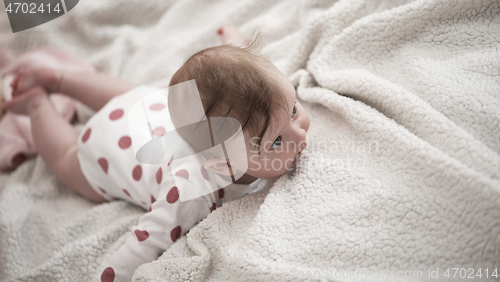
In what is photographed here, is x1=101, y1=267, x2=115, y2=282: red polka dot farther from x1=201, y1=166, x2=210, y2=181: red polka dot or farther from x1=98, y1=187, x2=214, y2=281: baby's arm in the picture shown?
x1=201, y1=166, x2=210, y2=181: red polka dot

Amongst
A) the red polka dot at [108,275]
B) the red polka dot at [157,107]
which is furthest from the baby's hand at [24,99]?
the red polka dot at [108,275]

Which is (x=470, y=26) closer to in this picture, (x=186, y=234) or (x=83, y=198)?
(x=186, y=234)

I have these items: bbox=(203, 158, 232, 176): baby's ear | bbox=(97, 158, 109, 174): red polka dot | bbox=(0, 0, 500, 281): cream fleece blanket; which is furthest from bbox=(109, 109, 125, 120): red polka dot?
bbox=(203, 158, 232, 176): baby's ear

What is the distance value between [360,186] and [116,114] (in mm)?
635

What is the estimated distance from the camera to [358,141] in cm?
70

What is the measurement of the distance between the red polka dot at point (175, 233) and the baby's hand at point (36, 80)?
2.12 ft

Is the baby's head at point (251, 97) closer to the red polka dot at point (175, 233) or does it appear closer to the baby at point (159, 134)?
the baby at point (159, 134)

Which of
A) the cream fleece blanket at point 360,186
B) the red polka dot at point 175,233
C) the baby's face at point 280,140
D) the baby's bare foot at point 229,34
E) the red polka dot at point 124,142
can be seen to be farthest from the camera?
the baby's bare foot at point 229,34

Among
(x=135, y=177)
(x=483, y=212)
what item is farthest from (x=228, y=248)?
(x=483, y=212)

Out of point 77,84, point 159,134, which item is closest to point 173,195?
point 159,134

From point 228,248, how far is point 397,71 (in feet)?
1.68

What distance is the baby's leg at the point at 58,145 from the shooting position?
0.95m

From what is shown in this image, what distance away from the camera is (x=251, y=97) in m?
0.59

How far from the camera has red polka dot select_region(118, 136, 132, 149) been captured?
2.85 ft
